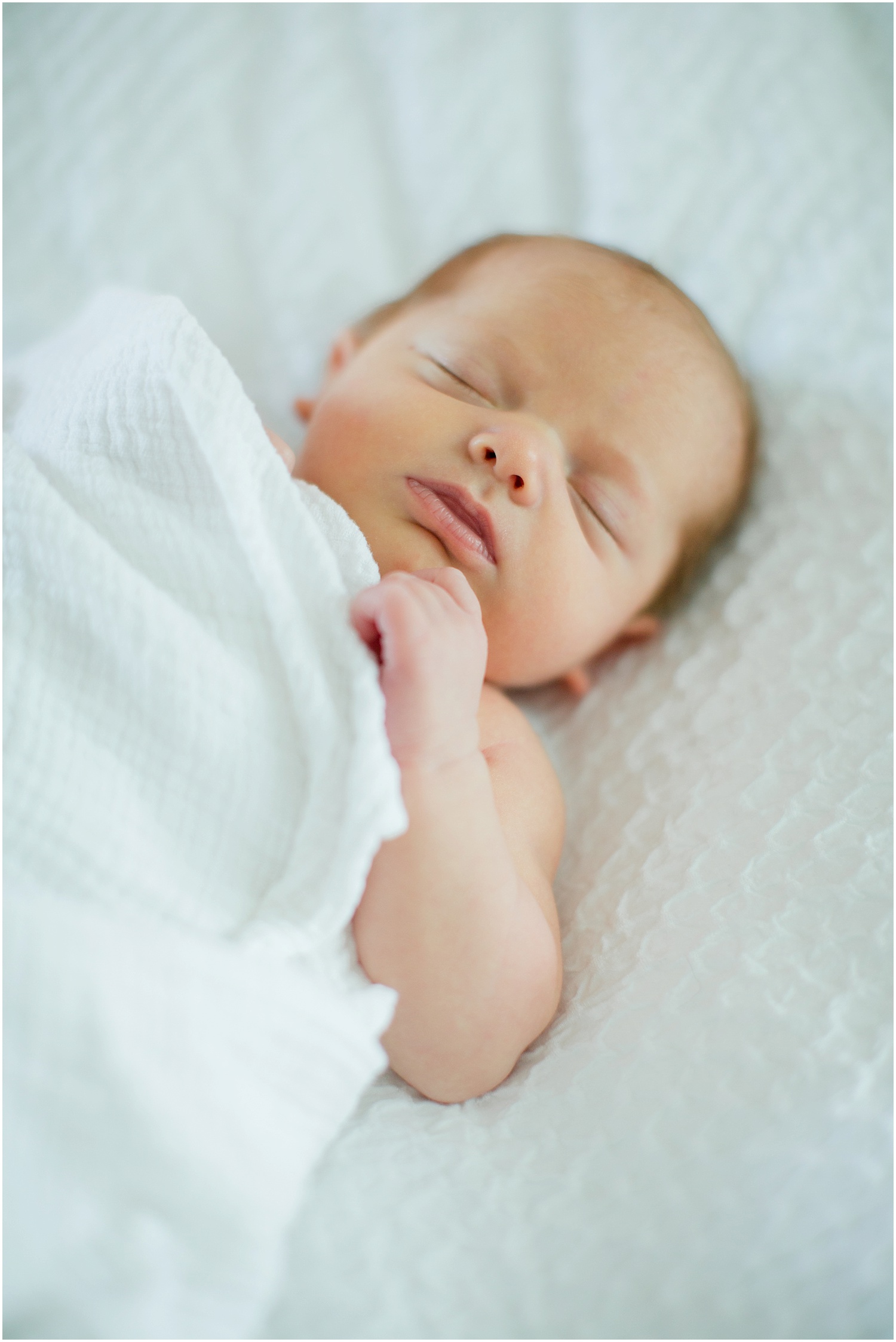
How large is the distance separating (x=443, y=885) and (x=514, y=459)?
14.8 inches

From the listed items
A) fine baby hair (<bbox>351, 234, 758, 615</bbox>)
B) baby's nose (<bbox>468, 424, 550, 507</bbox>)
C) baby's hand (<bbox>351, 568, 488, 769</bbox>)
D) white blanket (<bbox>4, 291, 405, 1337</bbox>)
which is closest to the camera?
white blanket (<bbox>4, 291, 405, 1337</bbox>)

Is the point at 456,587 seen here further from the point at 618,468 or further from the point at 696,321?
the point at 696,321

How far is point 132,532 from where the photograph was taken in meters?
0.75

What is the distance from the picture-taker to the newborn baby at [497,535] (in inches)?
28.0

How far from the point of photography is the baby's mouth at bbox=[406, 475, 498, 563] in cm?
87

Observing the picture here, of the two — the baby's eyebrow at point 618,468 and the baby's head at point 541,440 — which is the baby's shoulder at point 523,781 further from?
the baby's eyebrow at point 618,468

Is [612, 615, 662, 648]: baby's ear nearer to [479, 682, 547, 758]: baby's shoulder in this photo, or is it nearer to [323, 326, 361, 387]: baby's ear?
[479, 682, 547, 758]: baby's shoulder

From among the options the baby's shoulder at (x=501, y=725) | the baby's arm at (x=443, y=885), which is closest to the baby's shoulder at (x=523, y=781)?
the baby's shoulder at (x=501, y=725)

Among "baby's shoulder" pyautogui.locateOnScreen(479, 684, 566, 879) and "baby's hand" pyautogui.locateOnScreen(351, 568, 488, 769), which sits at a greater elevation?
"baby's hand" pyautogui.locateOnScreen(351, 568, 488, 769)

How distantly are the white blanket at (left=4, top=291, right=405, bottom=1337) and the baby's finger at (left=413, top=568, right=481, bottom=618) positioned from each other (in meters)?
0.05

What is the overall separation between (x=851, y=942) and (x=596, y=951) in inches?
8.2

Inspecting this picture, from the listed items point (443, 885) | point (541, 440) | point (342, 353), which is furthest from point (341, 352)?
point (443, 885)

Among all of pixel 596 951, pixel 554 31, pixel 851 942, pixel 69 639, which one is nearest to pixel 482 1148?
pixel 596 951

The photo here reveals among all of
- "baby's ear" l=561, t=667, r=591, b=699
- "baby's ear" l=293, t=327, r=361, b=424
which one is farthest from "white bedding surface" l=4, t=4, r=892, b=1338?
"baby's ear" l=293, t=327, r=361, b=424
